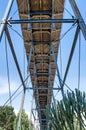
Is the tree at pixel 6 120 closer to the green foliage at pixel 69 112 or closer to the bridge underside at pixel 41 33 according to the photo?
the bridge underside at pixel 41 33

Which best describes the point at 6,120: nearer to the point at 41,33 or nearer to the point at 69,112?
the point at 41,33

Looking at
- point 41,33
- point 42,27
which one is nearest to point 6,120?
point 41,33

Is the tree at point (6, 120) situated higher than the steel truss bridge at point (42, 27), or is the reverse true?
the tree at point (6, 120)

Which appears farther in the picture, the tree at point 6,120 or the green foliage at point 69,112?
the tree at point 6,120

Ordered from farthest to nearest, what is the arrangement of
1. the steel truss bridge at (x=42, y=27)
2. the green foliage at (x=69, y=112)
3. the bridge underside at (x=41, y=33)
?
1. the bridge underside at (x=41, y=33)
2. the steel truss bridge at (x=42, y=27)
3. the green foliage at (x=69, y=112)

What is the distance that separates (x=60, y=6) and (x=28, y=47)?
146 inches

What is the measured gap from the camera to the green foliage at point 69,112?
679cm

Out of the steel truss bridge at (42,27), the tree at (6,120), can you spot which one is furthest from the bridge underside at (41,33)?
the tree at (6,120)

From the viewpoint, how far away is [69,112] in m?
6.92

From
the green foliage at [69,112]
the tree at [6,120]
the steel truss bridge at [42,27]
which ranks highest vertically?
the tree at [6,120]

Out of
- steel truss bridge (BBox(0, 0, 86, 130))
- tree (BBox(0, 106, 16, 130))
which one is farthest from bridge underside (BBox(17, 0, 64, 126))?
tree (BBox(0, 106, 16, 130))

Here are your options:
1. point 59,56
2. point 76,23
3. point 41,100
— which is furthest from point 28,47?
point 41,100

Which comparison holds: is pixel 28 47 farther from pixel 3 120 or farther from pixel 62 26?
pixel 3 120

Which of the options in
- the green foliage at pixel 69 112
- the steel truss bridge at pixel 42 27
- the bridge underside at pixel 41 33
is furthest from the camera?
the bridge underside at pixel 41 33
